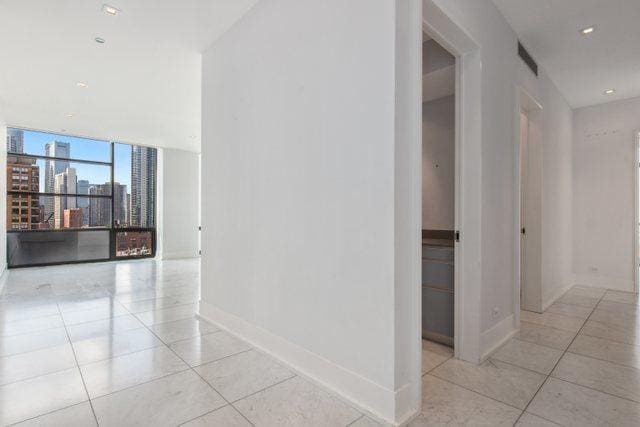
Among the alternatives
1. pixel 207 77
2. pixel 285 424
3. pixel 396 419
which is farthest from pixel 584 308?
pixel 207 77

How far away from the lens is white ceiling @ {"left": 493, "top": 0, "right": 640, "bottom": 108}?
2848mm

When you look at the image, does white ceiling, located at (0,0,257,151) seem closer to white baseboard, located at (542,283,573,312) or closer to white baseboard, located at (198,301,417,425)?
white baseboard, located at (198,301,417,425)

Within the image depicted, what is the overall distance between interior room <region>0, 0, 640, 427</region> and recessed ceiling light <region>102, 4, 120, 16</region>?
1cm

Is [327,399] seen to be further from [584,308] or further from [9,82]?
[9,82]

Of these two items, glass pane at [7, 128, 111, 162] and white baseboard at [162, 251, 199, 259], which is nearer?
glass pane at [7, 128, 111, 162]

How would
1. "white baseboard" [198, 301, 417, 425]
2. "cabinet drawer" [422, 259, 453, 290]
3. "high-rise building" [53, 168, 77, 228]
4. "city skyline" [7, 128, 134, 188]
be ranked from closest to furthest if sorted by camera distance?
"white baseboard" [198, 301, 417, 425]
"cabinet drawer" [422, 259, 453, 290]
"city skyline" [7, 128, 134, 188]
"high-rise building" [53, 168, 77, 228]

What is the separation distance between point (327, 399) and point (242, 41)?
9.98 ft

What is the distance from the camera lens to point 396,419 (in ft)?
5.62

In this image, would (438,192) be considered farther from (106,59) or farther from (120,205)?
(120,205)

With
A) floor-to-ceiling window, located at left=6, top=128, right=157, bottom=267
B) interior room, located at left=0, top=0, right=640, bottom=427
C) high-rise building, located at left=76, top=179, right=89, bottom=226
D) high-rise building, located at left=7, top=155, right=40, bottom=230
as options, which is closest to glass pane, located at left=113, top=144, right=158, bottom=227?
floor-to-ceiling window, located at left=6, top=128, right=157, bottom=267

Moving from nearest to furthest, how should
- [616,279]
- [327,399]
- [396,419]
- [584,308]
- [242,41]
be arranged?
[396,419] < [327,399] < [242,41] < [584,308] < [616,279]

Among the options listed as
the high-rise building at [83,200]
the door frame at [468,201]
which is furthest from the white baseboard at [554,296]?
the high-rise building at [83,200]

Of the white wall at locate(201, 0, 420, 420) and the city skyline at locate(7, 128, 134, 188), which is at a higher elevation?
the city skyline at locate(7, 128, 134, 188)

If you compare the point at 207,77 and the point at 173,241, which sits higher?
the point at 207,77
